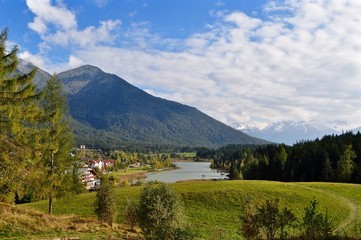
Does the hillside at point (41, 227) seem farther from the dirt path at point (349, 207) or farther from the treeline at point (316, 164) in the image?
the treeline at point (316, 164)

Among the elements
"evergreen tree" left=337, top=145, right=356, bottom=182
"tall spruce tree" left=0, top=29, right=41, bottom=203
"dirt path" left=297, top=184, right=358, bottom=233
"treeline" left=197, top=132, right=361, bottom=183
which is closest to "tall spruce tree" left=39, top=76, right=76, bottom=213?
"tall spruce tree" left=0, top=29, right=41, bottom=203

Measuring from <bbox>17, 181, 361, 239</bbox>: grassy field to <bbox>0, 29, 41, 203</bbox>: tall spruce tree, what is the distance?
17.5 metres

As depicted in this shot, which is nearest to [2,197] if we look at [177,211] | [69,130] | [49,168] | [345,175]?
[49,168]

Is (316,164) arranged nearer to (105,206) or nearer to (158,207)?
(105,206)

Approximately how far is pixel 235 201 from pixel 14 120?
3774 centimetres

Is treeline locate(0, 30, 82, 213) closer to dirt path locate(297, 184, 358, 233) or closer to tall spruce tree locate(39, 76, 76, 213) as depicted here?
tall spruce tree locate(39, 76, 76, 213)

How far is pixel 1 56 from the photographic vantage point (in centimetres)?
2750

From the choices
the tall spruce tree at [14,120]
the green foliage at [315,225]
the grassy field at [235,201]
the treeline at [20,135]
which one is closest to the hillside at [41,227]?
the treeline at [20,135]

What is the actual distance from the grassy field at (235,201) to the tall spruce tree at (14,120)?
17.5 meters

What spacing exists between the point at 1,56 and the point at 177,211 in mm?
18836

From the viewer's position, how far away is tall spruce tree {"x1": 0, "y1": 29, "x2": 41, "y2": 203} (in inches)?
1074

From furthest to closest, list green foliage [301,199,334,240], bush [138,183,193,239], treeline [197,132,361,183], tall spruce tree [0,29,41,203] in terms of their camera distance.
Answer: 1. treeline [197,132,361,183]
2. bush [138,183,193,239]
3. tall spruce tree [0,29,41,203]
4. green foliage [301,199,334,240]

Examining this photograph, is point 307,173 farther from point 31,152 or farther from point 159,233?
point 159,233

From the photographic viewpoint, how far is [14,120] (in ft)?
86.8
